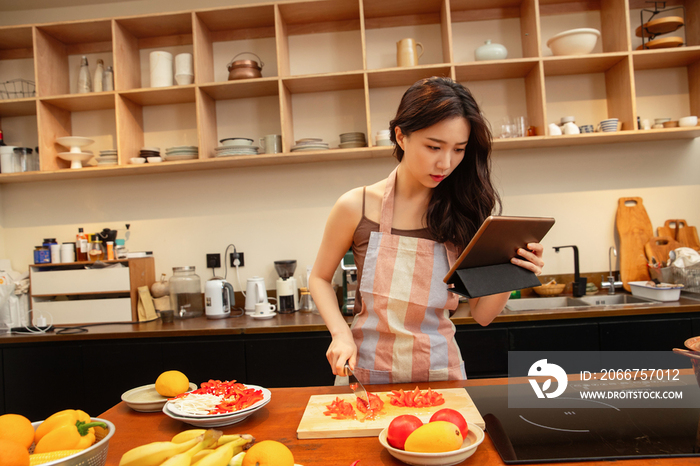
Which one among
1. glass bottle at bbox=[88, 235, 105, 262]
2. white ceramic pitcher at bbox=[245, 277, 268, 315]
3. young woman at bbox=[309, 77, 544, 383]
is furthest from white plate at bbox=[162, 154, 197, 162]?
young woman at bbox=[309, 77, 544, 383]

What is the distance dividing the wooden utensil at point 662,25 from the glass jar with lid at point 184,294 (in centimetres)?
307

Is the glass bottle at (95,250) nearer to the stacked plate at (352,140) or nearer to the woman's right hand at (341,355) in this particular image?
the stacked plate at (352,140)

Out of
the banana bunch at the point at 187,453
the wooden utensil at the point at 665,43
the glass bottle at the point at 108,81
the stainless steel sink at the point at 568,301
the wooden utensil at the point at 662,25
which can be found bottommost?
the stainless steel sink at the point at 568,301

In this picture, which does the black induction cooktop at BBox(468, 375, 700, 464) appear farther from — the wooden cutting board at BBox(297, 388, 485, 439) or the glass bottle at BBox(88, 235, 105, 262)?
the glass bottle at BBox(88, 235, 105, 262)

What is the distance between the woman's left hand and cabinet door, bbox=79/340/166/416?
2007 millimetres

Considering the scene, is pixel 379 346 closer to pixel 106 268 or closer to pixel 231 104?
pixel 106 268

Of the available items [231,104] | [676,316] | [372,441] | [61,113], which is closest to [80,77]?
[61,113]

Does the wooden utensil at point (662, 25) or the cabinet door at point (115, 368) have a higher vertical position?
the wooden utensil at point (662, 25)

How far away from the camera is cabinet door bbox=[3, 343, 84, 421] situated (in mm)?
2559

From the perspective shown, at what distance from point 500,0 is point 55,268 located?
314cm

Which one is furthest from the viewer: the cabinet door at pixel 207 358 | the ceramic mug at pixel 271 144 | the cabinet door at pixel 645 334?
the ceramic mug at pixel 271 144

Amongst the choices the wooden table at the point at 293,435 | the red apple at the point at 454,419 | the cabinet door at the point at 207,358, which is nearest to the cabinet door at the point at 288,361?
the cabinet door at the point at 207,358

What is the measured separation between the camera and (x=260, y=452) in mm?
719

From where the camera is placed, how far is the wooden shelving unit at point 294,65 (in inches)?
109
